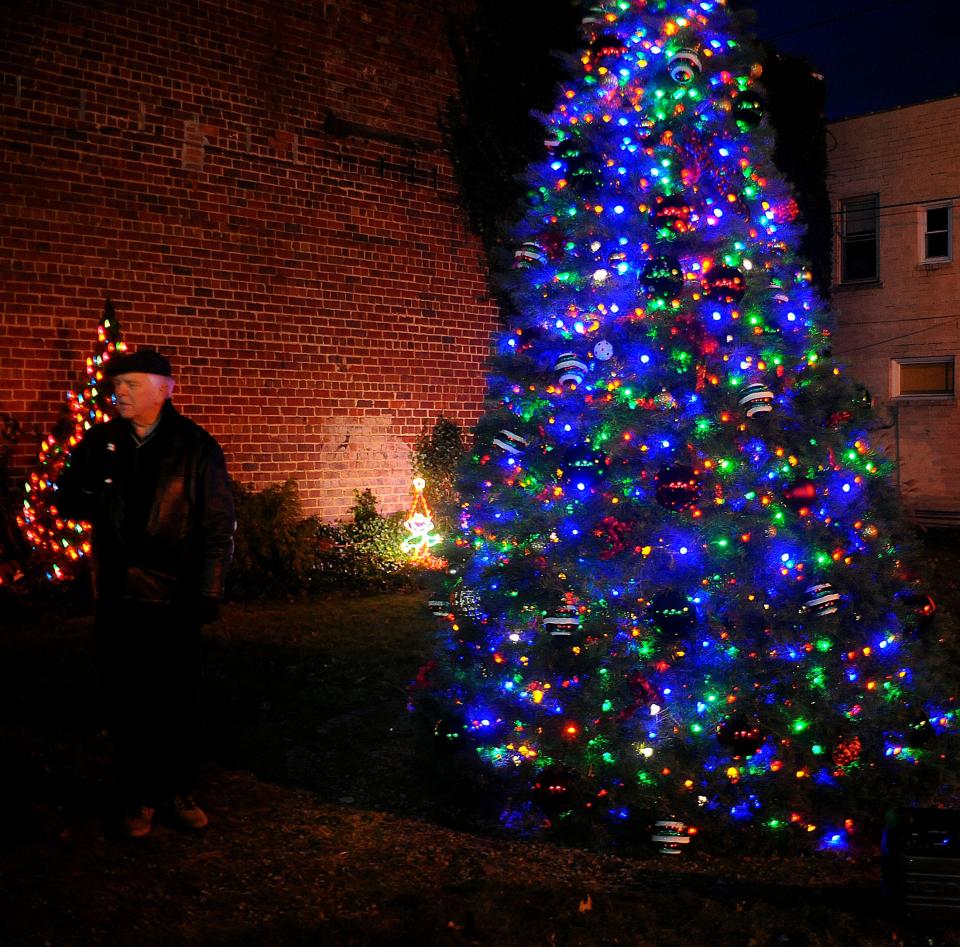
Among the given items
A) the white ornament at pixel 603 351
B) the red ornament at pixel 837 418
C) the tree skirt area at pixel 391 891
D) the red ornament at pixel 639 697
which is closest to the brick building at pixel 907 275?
the red ornament at pixel 837 418

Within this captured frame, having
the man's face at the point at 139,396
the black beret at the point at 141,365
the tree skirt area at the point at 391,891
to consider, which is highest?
the black beret at the point at 141,365

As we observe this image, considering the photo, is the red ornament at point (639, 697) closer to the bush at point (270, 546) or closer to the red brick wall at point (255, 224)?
the bush at point (270, 546)

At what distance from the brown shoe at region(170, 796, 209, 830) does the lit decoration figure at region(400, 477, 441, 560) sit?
7.30 m

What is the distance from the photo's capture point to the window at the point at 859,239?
21.3 meters


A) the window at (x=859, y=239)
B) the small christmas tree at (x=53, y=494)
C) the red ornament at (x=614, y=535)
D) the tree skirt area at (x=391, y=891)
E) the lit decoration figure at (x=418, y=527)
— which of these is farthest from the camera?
the window at (x=859, y=239)

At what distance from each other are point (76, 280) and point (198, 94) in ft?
8.09

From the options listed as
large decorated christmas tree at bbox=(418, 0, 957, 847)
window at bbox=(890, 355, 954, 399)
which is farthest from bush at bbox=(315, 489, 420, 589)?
window at bbox=(890, 355, 954, 399)

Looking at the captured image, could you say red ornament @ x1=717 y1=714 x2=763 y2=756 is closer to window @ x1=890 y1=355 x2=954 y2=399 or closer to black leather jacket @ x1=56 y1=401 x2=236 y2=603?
black leather jacket @ x1=56 y1=401 x2=236 y2=603

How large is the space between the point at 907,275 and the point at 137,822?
2021 cm

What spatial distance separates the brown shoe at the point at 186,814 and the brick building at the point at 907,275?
17.9 meters

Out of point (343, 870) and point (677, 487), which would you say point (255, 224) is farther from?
point (343, 870)

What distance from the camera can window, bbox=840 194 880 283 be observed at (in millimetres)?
21328

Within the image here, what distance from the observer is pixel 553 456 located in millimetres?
4926

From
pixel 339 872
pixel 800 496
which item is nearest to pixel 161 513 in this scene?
pixel 339 872
